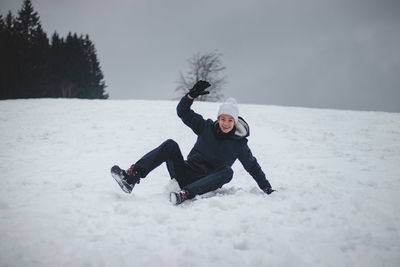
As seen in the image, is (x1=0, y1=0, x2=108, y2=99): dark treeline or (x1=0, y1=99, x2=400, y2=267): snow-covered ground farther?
(x1=0, y1=0, x2=108, y2=99): dark treeline

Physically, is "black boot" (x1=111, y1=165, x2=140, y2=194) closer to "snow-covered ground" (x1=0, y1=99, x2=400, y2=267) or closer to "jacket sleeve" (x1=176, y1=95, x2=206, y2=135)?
"snow-covered ground" (x1=0, y1=99, x2=400, y2=267)

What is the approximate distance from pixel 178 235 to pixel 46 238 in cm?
115

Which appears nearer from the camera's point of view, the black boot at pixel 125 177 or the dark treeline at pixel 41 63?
the black boot at pixel 125 177

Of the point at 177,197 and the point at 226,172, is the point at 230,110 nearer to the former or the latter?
the point at 226,172

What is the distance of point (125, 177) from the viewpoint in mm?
3057

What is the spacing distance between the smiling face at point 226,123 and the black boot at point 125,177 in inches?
54.3

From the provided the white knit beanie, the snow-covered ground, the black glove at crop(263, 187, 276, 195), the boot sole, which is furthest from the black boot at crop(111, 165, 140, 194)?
the black glove at crop(263, 187, 276, 195)

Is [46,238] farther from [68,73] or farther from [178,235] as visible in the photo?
[68,73]

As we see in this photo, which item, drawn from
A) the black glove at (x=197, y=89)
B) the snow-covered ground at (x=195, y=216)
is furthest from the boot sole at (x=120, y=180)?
the black glove at (x=197, y=89)

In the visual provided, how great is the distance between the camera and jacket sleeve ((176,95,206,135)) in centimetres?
343

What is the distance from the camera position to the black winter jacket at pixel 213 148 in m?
3.42

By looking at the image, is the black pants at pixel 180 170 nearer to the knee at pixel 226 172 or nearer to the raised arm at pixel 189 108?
the knee at pixel 226 172

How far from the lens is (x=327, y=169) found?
536 centimetres

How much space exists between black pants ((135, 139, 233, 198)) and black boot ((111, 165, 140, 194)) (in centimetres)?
9
